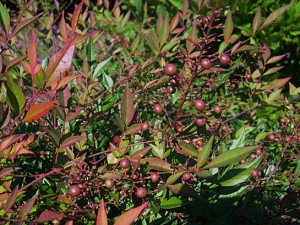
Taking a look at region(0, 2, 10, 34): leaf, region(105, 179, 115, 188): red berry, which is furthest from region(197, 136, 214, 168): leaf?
region(0, 2, 10, 34): leaf

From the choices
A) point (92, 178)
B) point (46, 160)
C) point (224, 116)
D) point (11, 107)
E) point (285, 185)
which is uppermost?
point (11, 107)

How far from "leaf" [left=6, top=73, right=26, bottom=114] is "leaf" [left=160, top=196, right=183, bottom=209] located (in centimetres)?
47

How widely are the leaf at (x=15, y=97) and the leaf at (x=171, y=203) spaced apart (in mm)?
465

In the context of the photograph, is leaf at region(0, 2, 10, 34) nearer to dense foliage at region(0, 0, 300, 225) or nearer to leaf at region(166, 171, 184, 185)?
dense foliage at region(0, 0, 300, 225)

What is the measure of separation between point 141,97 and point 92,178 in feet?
1.64

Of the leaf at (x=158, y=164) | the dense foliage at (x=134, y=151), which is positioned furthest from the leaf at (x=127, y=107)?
the leaf at (x=158, y=164)

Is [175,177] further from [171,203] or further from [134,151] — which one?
[134,151]

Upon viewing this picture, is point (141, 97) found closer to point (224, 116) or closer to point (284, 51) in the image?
point (224, 116)

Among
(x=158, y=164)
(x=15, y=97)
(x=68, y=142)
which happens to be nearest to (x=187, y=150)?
(x=158, y=164)

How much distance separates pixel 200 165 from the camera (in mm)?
940

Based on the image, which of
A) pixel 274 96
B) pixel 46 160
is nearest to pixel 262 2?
pixel 274 96

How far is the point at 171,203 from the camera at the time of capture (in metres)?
1.14

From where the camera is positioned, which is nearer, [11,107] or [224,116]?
[11,107]

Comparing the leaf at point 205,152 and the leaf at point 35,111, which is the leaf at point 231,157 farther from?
the leaf at point 35,111
